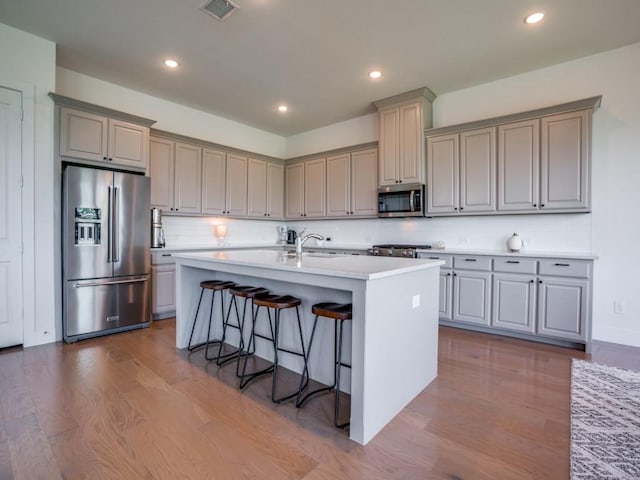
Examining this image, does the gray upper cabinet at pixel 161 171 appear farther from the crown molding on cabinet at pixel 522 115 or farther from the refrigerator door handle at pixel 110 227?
the crown molding on cabinet at pixel 522 115

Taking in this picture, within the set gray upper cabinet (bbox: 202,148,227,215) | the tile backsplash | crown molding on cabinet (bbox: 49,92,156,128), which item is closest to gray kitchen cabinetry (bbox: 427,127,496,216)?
the tile backsplash

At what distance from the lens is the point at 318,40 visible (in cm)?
321

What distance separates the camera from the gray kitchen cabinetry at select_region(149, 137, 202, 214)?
4.37m

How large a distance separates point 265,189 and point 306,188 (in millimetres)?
737

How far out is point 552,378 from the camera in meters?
2.57

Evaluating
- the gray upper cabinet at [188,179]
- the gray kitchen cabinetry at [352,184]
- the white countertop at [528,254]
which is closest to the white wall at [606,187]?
the white countertop at [528,254]

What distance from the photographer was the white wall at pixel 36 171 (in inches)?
123

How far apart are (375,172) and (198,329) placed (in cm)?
327

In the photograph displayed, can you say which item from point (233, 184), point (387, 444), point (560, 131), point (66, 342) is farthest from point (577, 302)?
point (66, 342)

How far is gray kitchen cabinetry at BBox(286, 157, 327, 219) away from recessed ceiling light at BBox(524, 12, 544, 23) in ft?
10.6

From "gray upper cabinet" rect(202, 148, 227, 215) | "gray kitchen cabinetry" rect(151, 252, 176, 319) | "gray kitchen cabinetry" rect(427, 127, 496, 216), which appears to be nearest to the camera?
"gray kitchen cabinetry" rect(427, 127, 496, 216)

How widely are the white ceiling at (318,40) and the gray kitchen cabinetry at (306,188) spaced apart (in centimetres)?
146

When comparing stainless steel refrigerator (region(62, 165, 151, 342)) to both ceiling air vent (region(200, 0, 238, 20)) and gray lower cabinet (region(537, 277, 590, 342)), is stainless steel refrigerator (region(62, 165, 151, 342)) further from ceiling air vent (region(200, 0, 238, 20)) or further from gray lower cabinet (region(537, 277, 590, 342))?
gray lower cabinet (region(537, 277, 590, 342))

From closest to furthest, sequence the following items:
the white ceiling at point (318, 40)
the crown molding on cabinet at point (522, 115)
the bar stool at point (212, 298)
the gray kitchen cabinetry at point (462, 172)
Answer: the white ceiling at point (318, 40) → the bar stool at point (212, 298) → the crown molding on cabinet at point (522, 115) → the gray kitchen cabinetry at point (462, 172)
